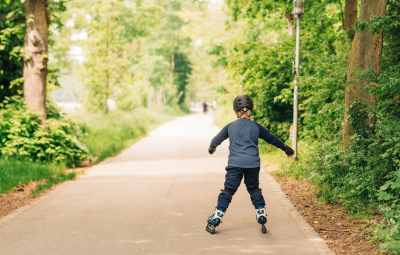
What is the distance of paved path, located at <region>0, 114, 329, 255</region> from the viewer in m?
4.68

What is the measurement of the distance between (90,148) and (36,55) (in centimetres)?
365

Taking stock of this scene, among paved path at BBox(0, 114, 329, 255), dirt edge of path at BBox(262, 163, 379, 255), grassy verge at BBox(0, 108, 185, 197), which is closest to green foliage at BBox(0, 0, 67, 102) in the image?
grassy verge at BBox(0, 108, 185, 197)

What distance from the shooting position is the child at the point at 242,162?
16.8 feet

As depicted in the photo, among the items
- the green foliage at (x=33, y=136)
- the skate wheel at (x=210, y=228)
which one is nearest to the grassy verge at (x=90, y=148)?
the green foliage at (x=33, y=136)

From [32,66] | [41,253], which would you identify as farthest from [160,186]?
[32,66]

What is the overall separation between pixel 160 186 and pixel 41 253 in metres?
4.11

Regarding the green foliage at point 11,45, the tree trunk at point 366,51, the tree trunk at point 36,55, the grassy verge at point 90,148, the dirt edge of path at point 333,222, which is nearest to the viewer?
the dirt edge of path at point 333,222

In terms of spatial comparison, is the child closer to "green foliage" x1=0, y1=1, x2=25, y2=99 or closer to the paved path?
the paved path

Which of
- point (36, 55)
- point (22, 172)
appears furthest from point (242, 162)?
point (36, 55)

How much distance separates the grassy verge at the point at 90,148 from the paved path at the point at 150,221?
1.82 feet

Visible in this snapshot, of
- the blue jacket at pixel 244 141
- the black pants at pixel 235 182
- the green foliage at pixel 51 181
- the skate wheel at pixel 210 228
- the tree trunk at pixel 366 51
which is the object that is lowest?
the green foliage at pixel 51 181

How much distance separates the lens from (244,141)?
519 centimetres

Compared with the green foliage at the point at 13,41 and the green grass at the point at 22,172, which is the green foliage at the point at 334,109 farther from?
the green grass at the point at 22,172

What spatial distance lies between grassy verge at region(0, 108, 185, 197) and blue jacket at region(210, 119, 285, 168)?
435cm
